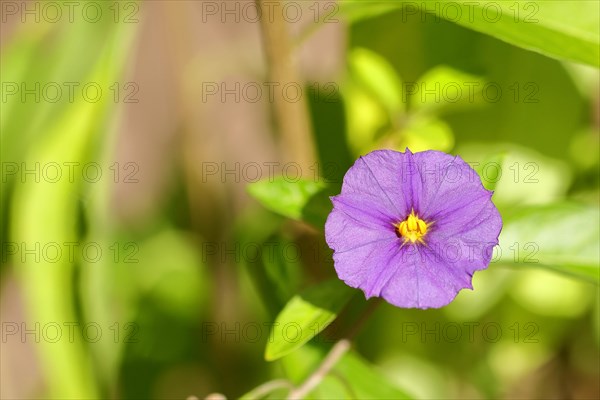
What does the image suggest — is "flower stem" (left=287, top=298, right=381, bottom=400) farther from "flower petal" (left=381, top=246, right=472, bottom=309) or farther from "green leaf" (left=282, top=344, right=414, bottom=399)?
"flower petal" (left=381, top=246, right=472, bottom=309)

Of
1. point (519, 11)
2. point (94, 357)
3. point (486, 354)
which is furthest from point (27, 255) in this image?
point (486, 354)

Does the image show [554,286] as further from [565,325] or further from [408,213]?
[408,213]

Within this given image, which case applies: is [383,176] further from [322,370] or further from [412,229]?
[322,370]

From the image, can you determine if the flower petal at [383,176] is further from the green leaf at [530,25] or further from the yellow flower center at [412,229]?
the green leaf at [530,25]

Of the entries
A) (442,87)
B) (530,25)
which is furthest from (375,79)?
(530,25)

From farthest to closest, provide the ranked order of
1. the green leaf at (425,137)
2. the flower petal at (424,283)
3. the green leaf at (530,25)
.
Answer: the green leaf at (425,137)
the green leaf at (530,25)
the flower petal at (424,283)

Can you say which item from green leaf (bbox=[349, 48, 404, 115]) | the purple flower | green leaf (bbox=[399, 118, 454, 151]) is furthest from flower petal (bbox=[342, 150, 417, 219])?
green leaf (bbox=[349, 48, 404, 115])

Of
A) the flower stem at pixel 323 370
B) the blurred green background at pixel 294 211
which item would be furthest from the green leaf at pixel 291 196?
the flower stem at pixel 323 370
